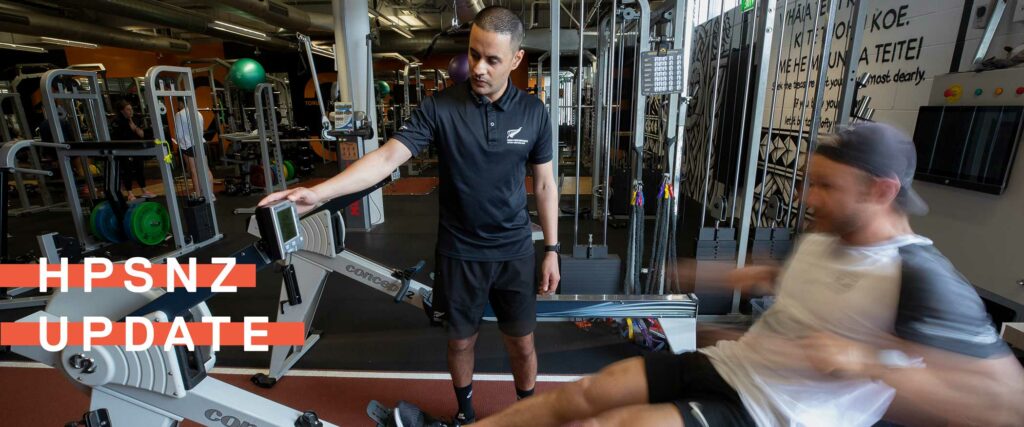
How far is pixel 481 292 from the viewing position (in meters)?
1.64

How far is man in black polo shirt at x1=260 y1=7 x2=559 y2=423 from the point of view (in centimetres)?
143

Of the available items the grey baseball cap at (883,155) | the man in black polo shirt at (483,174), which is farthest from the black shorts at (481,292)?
the grey baseball cap at (883,155)

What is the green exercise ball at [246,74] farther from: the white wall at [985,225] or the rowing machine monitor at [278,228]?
the white wall at [985,225]

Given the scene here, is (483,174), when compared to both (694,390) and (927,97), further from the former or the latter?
(927,97)

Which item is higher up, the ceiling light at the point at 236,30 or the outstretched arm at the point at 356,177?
the ceiling light at the point at 236,30

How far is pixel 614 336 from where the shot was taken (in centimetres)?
272

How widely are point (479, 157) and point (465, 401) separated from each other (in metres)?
1.00

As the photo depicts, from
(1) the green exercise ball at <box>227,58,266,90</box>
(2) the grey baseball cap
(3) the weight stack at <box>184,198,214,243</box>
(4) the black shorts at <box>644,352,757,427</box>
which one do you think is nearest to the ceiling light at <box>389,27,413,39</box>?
(1) the green exercise ball at <box>227,58,266,90</box>

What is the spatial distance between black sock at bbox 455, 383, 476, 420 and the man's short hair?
50.4 inches

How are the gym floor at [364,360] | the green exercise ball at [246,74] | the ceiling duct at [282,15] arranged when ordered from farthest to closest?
the ceiling duct at [282,15] → the green exercise ball at [246,74] → the gym floor at [364,360]

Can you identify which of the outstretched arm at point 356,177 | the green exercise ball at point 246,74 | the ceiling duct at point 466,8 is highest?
the ceiling duct at point 466,8

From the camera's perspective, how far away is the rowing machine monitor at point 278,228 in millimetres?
992

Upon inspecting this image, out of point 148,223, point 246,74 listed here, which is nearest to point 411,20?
point 246,74

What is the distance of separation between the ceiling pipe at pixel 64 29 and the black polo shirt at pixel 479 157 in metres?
8.88
